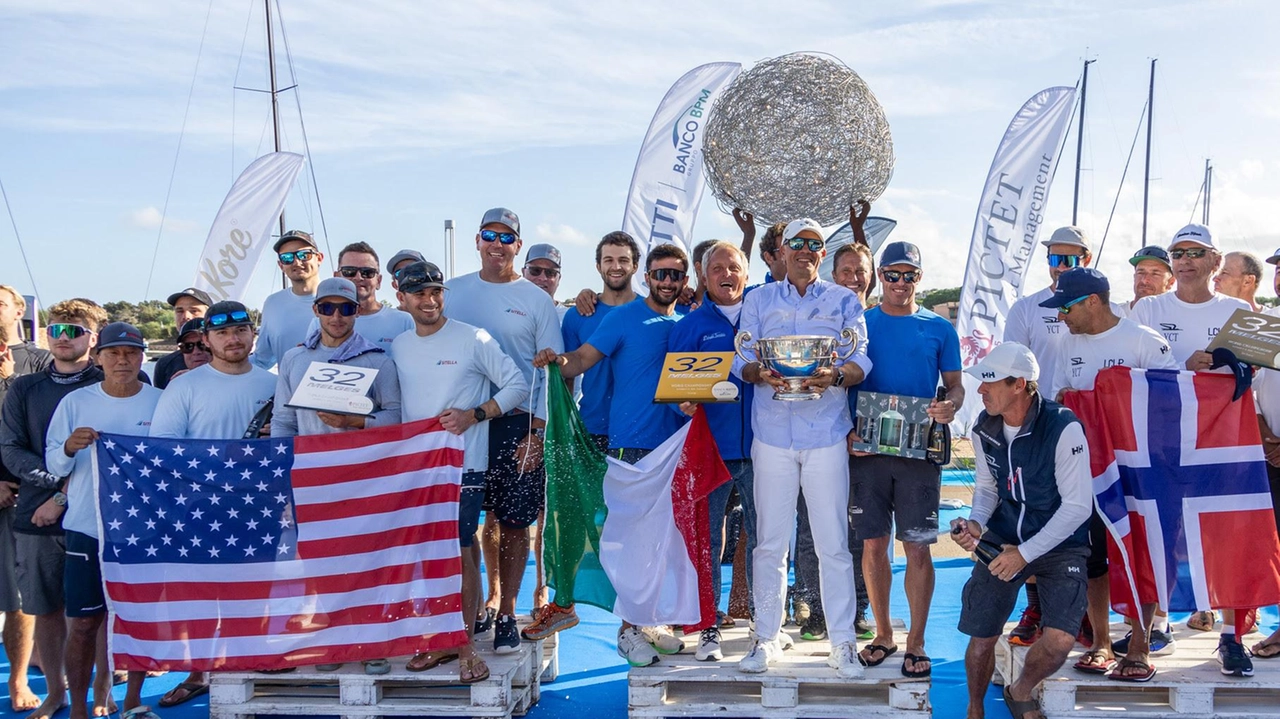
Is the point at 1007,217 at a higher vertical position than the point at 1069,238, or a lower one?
higher

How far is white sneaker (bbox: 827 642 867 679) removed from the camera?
439cm

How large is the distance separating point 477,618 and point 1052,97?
10.9 metres

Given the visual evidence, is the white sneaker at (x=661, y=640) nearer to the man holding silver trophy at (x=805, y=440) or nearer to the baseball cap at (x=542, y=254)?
the man holding silver trophy at (x=805, y=440)

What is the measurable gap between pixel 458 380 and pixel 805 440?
5.66 feet

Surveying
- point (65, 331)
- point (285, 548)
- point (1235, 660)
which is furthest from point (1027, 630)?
point (65, 331)

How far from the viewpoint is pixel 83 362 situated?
16.3 ft

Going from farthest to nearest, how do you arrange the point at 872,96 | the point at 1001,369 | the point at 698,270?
the point at 872,96
the point at 698,270
the point at 1001,369

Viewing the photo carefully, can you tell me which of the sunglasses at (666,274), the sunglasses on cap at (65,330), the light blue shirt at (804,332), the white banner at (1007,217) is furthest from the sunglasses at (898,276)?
the white banner at (1007,217)

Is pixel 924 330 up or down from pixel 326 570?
up

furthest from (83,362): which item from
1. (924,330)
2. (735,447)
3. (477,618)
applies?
(924,330)

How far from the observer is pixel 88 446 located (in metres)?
4.62

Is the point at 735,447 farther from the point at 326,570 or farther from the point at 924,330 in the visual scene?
the point at 326,570

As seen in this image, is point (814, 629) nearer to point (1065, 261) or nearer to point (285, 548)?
point (1065, 261)

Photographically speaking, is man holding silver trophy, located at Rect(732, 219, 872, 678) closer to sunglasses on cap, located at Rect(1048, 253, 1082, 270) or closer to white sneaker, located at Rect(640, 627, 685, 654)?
white sneaker, located at Rect(640, 627, 685, 654)
